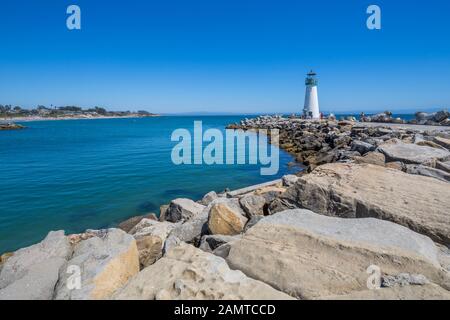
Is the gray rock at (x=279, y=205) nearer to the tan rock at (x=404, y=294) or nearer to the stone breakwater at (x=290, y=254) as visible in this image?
the stone breakwater at (x=290, y=254)

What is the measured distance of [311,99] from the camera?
47062 mm

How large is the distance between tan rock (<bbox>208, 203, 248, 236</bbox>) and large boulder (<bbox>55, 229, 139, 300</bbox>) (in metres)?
1.54

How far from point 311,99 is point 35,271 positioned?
157ft

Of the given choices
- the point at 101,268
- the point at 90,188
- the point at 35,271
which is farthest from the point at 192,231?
the point at 90,188

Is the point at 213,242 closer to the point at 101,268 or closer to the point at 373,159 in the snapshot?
the point at 101,268

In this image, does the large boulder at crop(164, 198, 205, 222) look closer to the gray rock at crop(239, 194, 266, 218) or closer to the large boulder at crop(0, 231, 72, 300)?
the gray rock at crop(239, 194, 266, 218)

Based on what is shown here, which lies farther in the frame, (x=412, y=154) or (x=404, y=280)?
(x=412, y=154)

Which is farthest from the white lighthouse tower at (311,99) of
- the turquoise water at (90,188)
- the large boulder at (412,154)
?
the large boulder at (412,154)

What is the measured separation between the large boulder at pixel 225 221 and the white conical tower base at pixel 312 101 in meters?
45.0

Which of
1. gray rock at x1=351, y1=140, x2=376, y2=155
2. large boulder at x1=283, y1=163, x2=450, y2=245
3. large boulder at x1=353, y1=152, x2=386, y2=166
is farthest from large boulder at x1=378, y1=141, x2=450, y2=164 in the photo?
gray rock at x1=351, y1=140, x2=376, y2=155

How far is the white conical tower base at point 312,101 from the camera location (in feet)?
154
